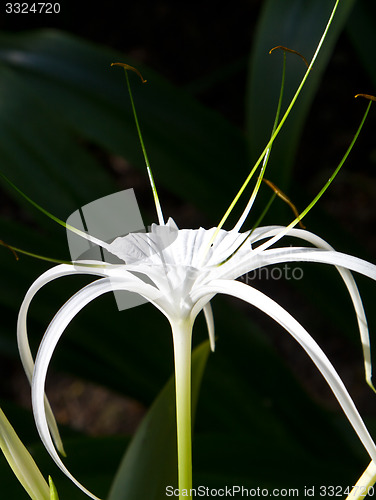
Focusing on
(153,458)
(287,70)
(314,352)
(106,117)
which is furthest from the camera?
(106,117)

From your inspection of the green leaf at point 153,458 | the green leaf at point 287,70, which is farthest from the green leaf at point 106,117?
the green leaf at point 153,458

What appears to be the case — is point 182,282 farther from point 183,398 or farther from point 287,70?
point 287,70

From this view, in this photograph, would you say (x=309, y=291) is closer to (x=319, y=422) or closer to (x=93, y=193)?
(x=319, y=422)

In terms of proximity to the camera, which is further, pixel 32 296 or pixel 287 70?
pixel 287 70

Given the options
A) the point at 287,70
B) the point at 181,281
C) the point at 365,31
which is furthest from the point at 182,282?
the point at 365,31

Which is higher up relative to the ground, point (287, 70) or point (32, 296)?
point (287, 70)

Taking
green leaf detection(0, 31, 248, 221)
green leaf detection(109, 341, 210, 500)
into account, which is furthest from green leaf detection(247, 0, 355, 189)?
green leaf detection(109, 341, 210, 500)

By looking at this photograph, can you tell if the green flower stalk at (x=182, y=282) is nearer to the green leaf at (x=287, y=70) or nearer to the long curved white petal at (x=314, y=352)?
the long curved white petal at (x=314, y=352)
